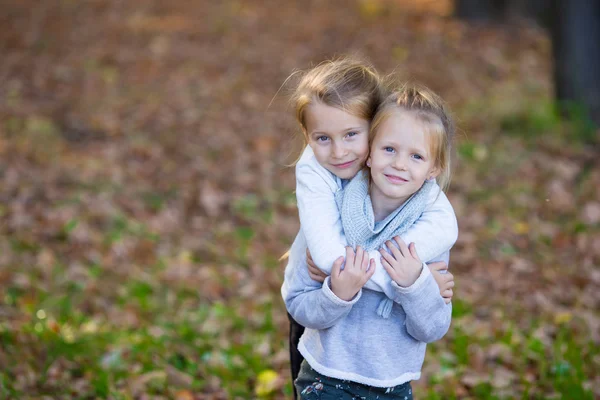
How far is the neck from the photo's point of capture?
264 cm

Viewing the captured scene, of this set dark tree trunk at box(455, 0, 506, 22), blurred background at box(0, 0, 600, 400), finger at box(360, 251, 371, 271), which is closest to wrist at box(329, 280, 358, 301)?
finger at box(360, 251, 371, 271)

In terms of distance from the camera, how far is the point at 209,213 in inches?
284

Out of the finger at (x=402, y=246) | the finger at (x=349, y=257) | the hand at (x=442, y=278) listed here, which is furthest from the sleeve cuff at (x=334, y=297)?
the hand at (x=442, y=278)

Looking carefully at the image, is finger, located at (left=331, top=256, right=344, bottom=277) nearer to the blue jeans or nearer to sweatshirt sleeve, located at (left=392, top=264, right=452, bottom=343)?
sweatshirt sleeve, located at (left=392, top=264, right=452, bottom=343)

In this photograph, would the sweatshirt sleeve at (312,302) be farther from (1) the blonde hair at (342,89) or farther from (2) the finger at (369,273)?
(1) the blonde hair at (342,89)

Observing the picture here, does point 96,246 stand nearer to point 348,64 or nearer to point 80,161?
point 80,161

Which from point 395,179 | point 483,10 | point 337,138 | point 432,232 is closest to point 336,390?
point 432,232

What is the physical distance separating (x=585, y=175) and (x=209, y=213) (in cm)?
417

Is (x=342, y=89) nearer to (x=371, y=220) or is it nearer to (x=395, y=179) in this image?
(x=395, y=179)

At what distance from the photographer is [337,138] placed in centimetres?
260

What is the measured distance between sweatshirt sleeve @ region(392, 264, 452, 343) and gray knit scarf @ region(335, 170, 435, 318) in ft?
0.37

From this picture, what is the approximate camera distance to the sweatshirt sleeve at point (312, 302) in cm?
249

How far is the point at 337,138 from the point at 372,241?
0.42m

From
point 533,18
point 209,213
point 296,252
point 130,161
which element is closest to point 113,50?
point 130,161
